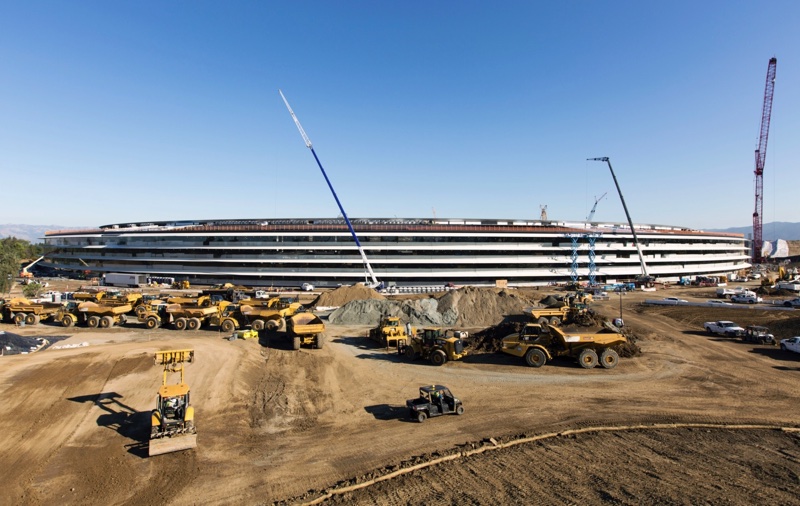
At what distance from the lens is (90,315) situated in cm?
3262

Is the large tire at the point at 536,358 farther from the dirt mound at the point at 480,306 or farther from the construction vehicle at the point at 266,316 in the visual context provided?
the construction vehicle at the point at 266,316

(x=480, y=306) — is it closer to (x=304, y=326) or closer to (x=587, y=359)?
(x=587, y=359)

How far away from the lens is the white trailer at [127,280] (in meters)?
67.9

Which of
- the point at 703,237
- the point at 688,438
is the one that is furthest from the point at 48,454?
the point at 703,237

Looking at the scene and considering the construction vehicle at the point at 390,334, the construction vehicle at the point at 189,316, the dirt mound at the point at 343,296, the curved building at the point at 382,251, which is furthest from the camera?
the curved building at the point at 382,251

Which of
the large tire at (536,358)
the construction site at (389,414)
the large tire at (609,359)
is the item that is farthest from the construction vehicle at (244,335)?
the large tire at (609,359)

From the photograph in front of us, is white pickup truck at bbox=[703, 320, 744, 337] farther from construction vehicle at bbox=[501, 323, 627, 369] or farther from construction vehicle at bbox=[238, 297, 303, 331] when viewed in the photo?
construction vehicle at bbox=[238, 297, 303, 331]

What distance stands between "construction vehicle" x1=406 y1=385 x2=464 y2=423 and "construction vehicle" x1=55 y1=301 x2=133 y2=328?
29970 millimetres

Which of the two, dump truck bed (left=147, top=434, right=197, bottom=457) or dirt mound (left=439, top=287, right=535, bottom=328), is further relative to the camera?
dirt mound (left=439, top=287, right=535, bottom=328)

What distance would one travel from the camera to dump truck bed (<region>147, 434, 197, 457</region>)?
1204cm

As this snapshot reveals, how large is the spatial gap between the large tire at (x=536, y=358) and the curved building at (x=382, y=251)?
4674 centimetres

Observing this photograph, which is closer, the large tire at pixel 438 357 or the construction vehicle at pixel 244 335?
the large tire at pixel 438 357

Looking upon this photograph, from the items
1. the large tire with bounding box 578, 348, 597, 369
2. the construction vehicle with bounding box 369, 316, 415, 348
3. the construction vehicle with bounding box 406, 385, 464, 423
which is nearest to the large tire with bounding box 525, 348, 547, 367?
the large tire with bounding box 578, 348, 597, 369

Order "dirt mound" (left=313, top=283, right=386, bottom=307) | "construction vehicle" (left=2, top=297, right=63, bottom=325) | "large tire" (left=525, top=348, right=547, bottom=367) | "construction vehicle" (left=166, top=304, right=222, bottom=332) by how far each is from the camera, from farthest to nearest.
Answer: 1. "dirt mound" (left=313, top=283, right=386, bottom=307)
2. "construction vehicle" (left=2, top=297, right=63, bottom=325)
3. "construction vehicle" (left=166, top=304, right=222, bottom=332)
4. "large tire" (left=525, top=348, right=547, bottom=367)
